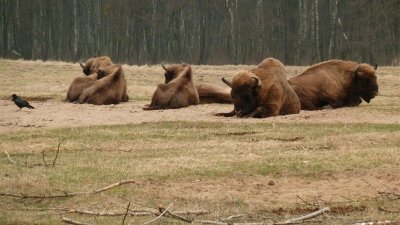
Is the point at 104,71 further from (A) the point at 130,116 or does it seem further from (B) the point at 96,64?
(A) the point at 130,116

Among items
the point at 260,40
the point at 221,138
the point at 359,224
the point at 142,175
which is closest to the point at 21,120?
the point at 221,138

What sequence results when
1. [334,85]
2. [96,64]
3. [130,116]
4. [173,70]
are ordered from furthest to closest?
1. [96,64]
2. [173,70]
3. [334,85]
4. [130,116]

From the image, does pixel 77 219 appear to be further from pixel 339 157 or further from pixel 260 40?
pixel 260 40

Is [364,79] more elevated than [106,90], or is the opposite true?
[364,79]

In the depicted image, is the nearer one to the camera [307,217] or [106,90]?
[307,217]

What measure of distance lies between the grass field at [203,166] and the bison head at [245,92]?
56 centimetres

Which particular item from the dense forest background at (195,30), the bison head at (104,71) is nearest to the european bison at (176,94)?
the bison head at (104,71)

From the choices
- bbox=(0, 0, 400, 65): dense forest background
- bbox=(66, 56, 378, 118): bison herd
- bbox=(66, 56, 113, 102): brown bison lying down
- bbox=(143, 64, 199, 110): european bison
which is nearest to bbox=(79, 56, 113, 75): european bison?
bbox=(66, 56, 113, 102): brown bison lying down

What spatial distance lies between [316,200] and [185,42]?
4739 centimetres

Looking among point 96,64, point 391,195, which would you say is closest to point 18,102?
point 96,64

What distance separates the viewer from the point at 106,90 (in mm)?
21922

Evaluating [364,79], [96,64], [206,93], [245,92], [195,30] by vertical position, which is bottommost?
[195,30]

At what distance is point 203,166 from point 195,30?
1836 inches

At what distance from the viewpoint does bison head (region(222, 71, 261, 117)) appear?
57.8ft
